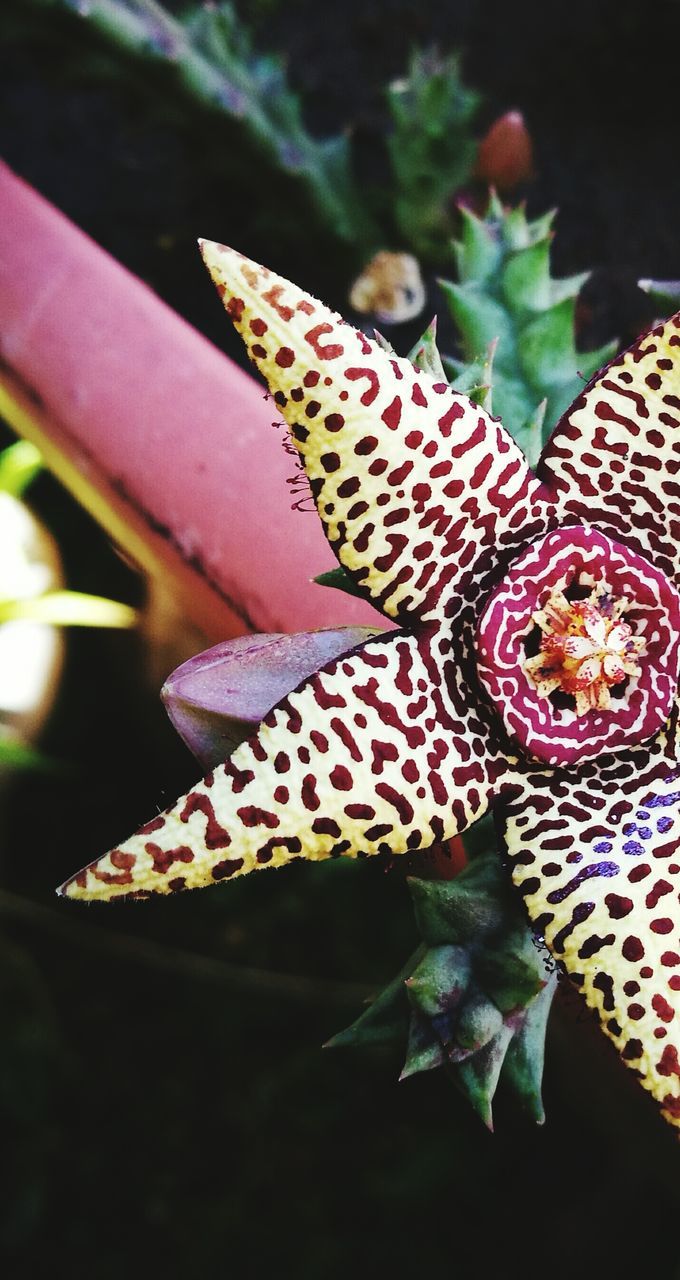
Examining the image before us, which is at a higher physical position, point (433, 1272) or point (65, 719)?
point (65, 719)

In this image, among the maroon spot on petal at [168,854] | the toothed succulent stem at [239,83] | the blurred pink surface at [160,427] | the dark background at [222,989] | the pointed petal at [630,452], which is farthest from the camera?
the dark background at [222,989]

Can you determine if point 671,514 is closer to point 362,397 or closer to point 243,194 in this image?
point 362,397

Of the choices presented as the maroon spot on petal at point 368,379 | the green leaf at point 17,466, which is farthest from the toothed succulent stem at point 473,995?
the green leaf at point 17,466

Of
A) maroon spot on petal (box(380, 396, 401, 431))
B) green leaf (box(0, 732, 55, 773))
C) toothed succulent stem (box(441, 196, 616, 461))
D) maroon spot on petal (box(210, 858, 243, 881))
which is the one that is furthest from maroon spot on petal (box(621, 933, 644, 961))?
green leaf (box(0, 732, 55, 773))

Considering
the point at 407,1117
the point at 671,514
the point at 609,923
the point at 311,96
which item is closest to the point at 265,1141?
the point at 407,1117

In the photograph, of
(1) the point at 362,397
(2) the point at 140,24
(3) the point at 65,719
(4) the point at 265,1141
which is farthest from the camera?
(3) the point at 65,719

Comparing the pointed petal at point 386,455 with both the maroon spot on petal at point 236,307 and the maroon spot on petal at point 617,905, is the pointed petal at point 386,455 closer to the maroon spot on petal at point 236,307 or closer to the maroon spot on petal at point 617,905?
the maroon spot on petal at point 236,307

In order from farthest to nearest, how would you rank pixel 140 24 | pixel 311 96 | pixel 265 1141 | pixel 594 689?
pixel 311 96
pixel 265 1141
pixel 140 24
pixel 594 689

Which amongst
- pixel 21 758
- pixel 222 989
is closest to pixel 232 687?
pixel 21 758
